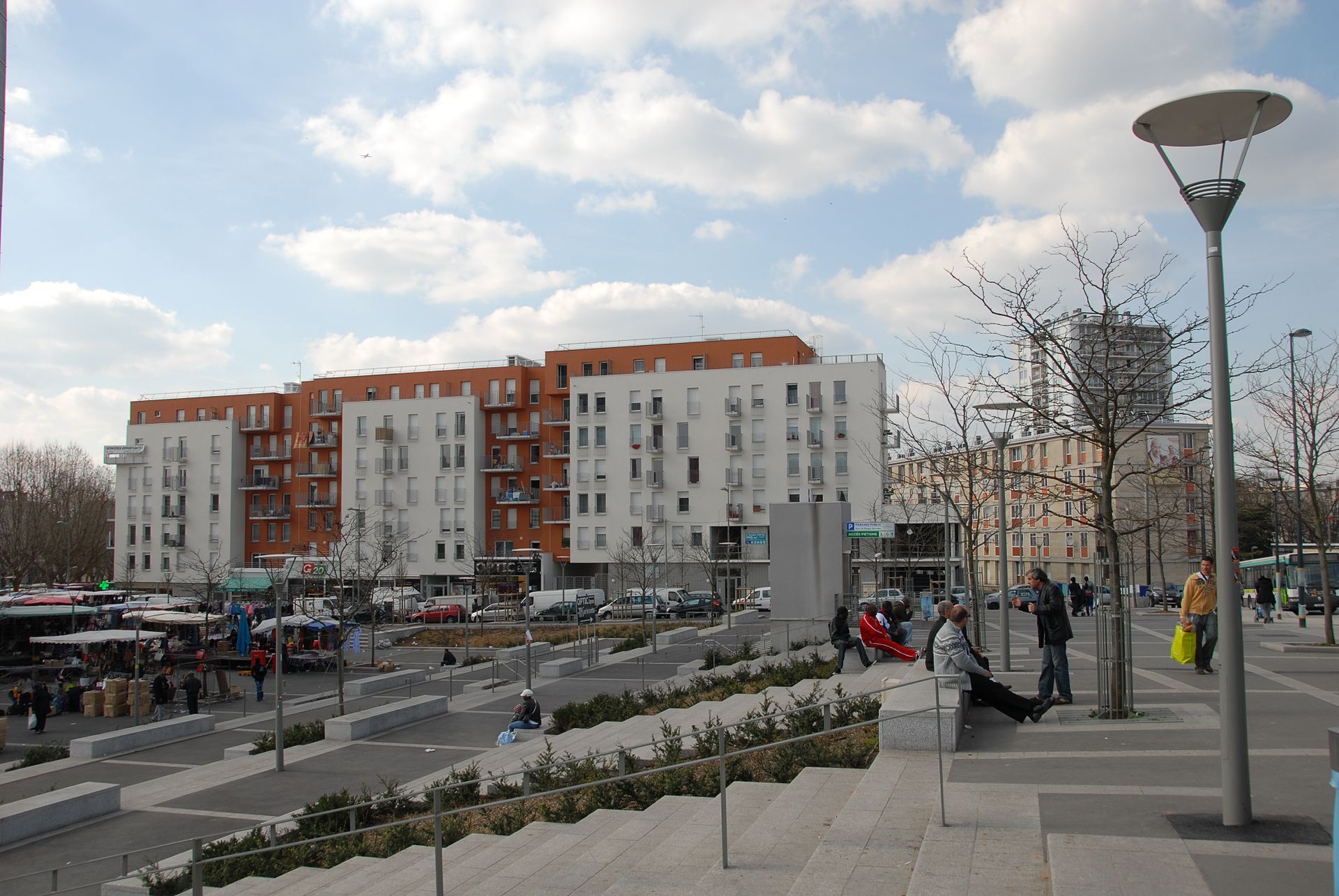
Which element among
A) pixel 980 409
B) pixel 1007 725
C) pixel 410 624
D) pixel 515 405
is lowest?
pixel 410 624

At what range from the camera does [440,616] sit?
57.5 m

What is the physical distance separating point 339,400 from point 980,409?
72.0 m

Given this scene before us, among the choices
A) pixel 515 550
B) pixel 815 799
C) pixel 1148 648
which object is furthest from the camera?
pixel 515 550

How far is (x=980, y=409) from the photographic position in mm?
18641

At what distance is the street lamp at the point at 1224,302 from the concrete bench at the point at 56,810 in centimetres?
1538

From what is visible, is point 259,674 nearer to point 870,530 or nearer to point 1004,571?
point 1004,571

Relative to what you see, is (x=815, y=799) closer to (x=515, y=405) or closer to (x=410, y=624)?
(x=410, y=624)

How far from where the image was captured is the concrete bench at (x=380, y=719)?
1975 cm

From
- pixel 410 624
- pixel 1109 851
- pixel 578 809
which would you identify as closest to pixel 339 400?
pixel 410 624

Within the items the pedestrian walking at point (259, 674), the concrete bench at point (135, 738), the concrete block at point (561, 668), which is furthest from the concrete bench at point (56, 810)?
the concrete block at point (561, 668)

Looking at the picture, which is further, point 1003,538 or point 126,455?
point 126,455

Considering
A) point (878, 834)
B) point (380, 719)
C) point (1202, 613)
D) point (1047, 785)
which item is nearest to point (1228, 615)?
point (1047, 785)

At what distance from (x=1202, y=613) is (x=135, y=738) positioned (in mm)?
20222

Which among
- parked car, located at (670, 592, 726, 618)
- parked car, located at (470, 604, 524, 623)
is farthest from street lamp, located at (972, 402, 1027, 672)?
parked car, located at (470, 604, 524, 623)
